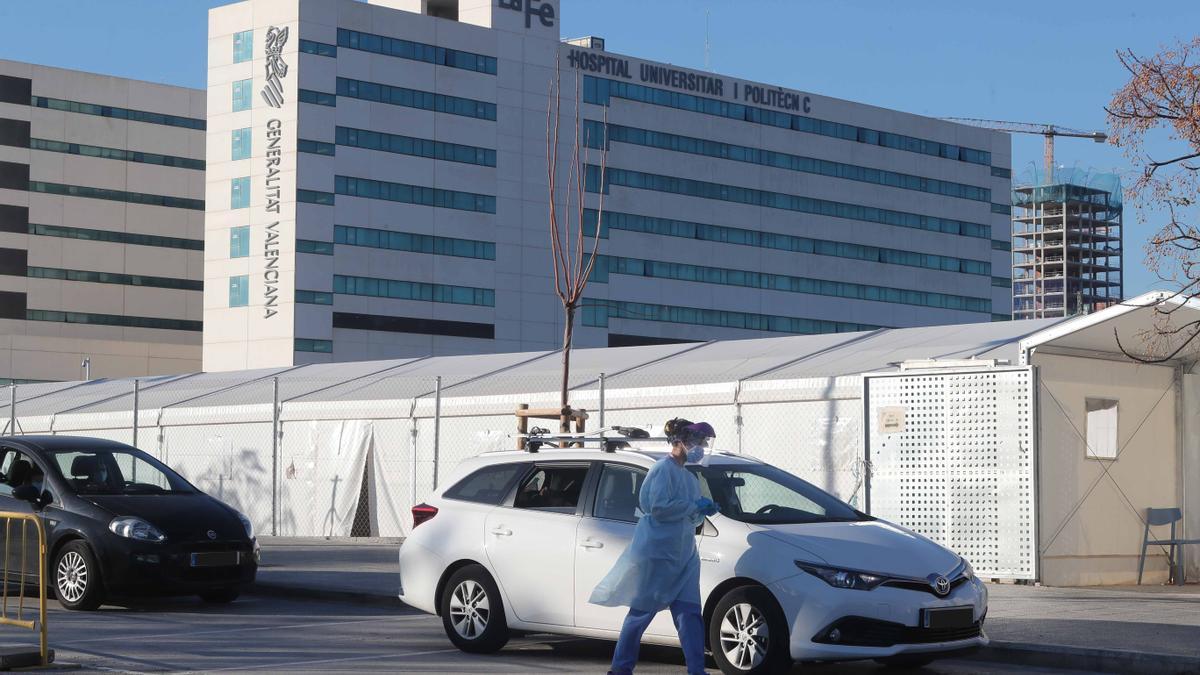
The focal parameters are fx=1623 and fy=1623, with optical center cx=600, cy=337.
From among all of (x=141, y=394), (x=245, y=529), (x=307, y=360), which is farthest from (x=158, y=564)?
(x=307, y=360)

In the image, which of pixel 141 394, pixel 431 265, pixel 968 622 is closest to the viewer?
pixel 968 622

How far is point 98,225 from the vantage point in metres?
101

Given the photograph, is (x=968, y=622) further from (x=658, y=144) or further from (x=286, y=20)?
(x=658, y=144)

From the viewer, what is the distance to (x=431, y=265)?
318 ft

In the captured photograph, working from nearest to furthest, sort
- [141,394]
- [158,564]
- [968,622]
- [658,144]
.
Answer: [968,622], [158,564], [141,394], [658,144]

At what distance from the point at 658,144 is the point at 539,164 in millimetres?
8752

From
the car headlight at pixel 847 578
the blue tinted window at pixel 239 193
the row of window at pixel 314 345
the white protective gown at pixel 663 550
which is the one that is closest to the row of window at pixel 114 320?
the blue tinted window at pixel 239 193

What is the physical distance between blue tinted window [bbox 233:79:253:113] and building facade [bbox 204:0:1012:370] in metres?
0.14

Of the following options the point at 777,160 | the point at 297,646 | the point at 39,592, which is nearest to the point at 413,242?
the point at 777,160

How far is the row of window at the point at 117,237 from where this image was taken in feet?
324

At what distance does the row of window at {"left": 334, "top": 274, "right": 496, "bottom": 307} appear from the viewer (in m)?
93.9

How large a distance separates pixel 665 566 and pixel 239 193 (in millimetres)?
86759

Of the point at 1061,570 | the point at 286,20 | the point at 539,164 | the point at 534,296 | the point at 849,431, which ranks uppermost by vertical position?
the point at 286,20

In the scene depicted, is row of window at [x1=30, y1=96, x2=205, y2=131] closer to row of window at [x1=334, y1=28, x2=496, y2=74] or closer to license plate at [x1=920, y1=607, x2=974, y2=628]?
row of window at [x1=334, y1=28, x2=496, y2=74]
